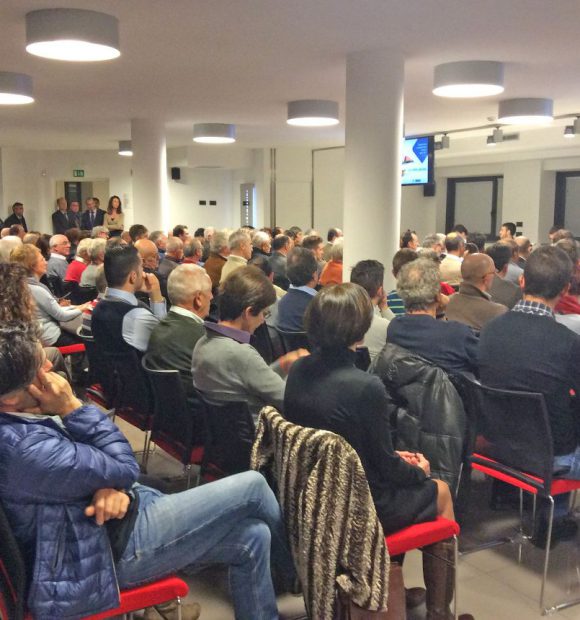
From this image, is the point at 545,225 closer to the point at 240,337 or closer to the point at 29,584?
the point at 240,337

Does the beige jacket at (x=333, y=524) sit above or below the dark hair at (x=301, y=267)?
below

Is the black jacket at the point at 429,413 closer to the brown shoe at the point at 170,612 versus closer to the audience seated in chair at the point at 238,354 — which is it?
the audience seated in chair at the point at 238,354

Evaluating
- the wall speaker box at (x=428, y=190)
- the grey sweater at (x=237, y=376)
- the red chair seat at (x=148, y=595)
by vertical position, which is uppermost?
the wall speaker box at (x=428, y=190)

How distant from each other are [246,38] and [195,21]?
576 millimetres

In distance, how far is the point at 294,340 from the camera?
425 centimetres

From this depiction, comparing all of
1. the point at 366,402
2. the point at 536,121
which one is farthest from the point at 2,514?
the point at 536,121

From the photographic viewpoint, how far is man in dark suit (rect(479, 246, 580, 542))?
279cm

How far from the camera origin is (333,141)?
48.3 ft

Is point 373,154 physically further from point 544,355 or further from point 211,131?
point 211,131

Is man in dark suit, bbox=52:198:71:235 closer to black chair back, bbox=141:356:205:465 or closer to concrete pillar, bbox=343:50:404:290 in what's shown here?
concrete pillar, bbox=343:50:404:290

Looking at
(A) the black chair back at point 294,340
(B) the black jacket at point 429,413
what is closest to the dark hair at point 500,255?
(A) the black chair back at point 294,340

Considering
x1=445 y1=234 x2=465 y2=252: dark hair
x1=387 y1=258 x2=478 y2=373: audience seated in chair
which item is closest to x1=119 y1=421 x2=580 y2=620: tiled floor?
x1=387 y1=258 x2=478 y2=373: audience seated in chair

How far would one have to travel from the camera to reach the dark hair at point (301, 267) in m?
4.83

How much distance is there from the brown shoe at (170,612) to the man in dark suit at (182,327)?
910mm
